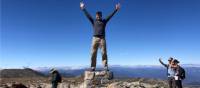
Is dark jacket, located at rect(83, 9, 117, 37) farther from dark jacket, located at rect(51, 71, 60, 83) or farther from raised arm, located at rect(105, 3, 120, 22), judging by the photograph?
dark jacket, located at rect(51, 71, 60, 83)

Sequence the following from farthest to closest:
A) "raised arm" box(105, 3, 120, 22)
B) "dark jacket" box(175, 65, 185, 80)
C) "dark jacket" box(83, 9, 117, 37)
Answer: "dark jacket" box(83, 9, 117, 37), "dark jacket" box(175, 65, 185, 80), "raised arm" box(105, 3, 120, 22)

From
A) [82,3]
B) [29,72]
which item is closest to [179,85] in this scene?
[82,3]

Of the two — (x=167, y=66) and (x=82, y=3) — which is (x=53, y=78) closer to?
(x=82, y=3)

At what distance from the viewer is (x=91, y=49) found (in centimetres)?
2247

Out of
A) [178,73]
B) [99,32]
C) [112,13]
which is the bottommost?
[178,73]

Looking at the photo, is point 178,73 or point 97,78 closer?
point 178,73

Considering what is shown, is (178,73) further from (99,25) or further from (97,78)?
(99,25)

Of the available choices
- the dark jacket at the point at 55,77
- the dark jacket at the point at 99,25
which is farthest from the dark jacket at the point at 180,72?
the dark jacket at the point at 55,77

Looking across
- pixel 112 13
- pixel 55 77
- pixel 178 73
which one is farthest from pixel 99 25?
pixel 55 77

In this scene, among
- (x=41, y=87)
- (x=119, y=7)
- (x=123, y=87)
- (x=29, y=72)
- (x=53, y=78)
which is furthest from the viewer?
(x=29, y=72)

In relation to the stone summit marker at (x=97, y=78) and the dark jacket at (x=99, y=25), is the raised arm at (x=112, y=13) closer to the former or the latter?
the dark jacket at (x=99, y=25)

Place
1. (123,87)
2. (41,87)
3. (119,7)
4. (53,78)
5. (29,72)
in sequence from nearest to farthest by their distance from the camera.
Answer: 1. (119,7)
2. (123,87)
3. (53,78)
4. (41,87)
5. (29,72)

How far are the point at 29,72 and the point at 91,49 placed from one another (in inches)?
3127

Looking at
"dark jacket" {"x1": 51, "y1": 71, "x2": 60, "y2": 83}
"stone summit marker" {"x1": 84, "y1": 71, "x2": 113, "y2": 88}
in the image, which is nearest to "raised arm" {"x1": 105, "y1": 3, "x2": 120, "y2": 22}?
"stone summit marker" {"x1": 84, "y1": 71, "x2": 113, "y2": 88}
